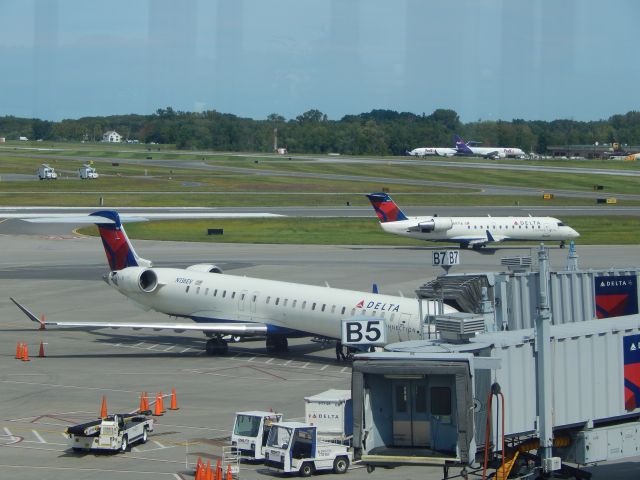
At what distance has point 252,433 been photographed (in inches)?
1081

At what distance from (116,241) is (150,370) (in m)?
9.78

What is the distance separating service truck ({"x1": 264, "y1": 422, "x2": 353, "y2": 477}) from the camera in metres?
25.9

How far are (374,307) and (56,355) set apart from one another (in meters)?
13.4

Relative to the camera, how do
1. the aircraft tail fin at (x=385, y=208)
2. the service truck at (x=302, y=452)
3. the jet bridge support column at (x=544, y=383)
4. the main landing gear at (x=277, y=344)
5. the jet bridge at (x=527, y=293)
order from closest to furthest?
the jet bridge support column at (x=544, y=383), the jet bridge at (x=527, y=293), the service truck at (x=302, y=452), the main landing gear at (x=277, y=344), the aircraft tail fin at (x=385, y=208)

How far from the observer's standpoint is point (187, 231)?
94438mm

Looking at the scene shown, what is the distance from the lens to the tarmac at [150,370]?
27438mm

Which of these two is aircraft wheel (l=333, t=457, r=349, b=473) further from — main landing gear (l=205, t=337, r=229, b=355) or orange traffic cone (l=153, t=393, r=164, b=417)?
main landing gear (l=205, t=337, r=229, b=355)

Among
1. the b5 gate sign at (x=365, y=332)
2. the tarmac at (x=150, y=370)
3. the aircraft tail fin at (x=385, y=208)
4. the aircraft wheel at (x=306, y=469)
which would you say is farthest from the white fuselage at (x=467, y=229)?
the b5 gate sign at (x=365, y=332)

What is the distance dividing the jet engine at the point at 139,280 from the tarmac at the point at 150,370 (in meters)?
2.42

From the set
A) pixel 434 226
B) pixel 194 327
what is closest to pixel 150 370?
pixel 194 327

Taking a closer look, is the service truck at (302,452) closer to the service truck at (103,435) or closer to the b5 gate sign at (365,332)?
the b5 gate sign at (365,332)

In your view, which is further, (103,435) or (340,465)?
(103,435)

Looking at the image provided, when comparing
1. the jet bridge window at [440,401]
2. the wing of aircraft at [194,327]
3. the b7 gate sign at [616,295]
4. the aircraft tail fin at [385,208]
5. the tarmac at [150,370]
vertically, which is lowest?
the tarmac at [150,370]

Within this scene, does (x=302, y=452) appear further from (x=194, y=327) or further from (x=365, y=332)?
(x=194, y=327)
